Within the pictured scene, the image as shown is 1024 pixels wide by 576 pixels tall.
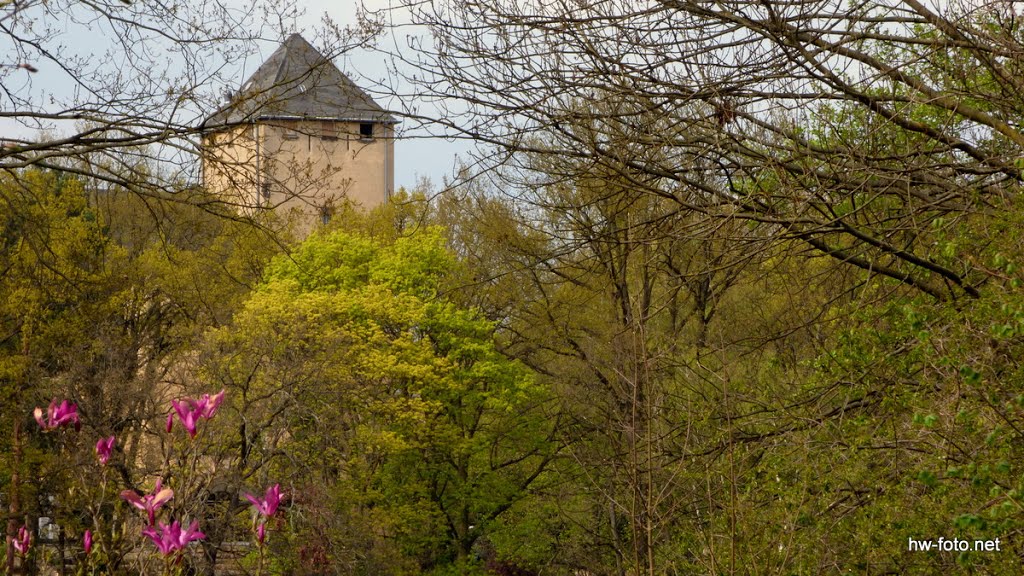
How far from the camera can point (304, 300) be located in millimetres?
26656

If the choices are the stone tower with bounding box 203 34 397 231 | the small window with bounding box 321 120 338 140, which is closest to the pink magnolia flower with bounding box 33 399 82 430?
the stone tower with bounding box 203 34 397 231

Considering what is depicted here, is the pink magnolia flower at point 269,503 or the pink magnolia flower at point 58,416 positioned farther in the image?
the pink magnolia flower at point 58,416

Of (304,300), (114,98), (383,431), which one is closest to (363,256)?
(304,300)

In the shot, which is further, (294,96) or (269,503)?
(294,96)

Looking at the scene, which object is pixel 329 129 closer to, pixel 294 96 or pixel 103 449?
pixel 294 96

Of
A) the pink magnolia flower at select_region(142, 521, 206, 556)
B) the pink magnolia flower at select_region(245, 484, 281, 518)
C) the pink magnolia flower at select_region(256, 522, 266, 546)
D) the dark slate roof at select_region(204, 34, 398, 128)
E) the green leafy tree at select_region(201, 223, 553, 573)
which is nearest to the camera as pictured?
the pink magnolia flower at select_region(142, 521, 206, 556)

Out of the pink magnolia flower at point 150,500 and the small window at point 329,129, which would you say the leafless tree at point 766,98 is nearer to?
the small window at point 329,129

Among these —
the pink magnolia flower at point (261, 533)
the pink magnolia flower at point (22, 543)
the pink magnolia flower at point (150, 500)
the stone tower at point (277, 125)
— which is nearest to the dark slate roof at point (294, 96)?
the stone tower at point (277, 125)

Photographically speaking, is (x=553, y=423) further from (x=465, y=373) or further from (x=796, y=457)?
(x=796, y=457)

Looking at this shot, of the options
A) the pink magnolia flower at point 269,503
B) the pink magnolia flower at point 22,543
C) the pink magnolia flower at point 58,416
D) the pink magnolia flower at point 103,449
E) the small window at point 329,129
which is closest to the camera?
the pink magnolia flower at point 269,503

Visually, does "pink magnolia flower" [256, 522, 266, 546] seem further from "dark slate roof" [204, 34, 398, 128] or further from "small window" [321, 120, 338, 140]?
"small window" [321, 120, 338, 140]

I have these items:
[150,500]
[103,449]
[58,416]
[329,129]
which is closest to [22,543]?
[58,416]

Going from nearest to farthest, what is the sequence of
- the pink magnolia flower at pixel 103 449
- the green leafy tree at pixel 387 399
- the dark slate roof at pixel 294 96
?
the pink magnolia flower at pixel 103 449 → the dark slate roof at pixel 294 96 → the green leafy tree at pixel 387 399

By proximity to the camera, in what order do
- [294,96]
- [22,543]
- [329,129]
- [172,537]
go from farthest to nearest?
[329,129] < [294,96] < [22,543] < [172,537]
